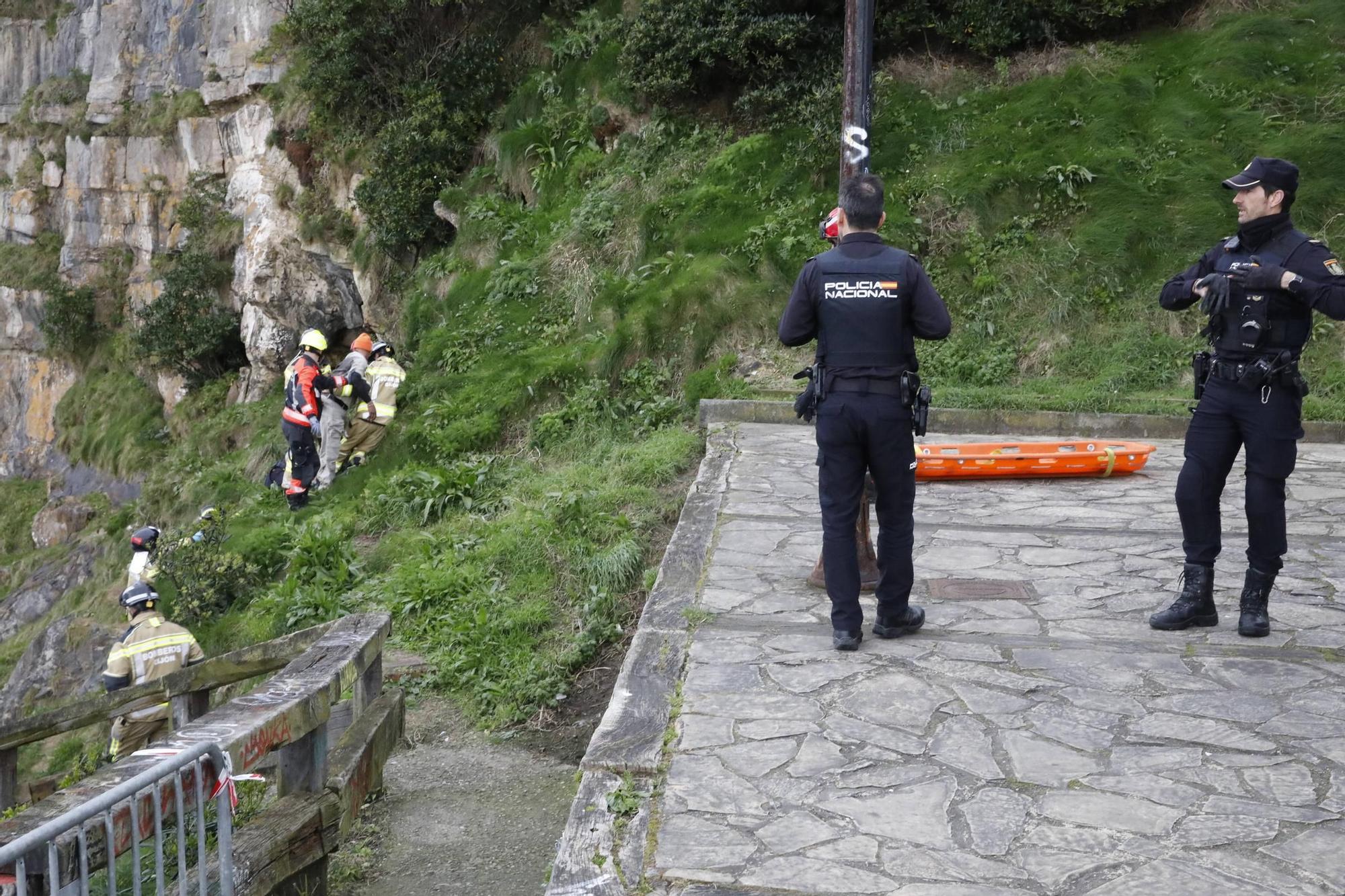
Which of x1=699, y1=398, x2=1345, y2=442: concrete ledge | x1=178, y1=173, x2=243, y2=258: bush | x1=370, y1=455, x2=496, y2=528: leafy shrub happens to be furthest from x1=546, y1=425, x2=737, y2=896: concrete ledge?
x1=178, y1=173, x2=243, y2=258: bush

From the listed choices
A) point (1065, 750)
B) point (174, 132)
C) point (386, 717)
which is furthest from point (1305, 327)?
A: point (174, 132)

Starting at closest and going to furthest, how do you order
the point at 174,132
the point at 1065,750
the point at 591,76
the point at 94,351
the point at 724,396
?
the point at 1065,750 → the point at 724,396 → the point at 591,76 → the point at 174,132 → the point at 94,351

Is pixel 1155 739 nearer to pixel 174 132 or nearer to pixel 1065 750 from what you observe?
pixel 1065 750

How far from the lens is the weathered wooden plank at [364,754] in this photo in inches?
191

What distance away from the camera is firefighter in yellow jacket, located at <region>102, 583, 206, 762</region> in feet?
30.6

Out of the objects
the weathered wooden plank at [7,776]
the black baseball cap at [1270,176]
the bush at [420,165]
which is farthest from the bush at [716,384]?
the bush at [420,165]

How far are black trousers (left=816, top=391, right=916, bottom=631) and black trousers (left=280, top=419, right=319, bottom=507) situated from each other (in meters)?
9.50

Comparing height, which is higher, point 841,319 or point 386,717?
point 841,319

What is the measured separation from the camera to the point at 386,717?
555cm

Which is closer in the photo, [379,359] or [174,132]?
[379,359]

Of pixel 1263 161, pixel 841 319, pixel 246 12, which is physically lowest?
pixel 841 319

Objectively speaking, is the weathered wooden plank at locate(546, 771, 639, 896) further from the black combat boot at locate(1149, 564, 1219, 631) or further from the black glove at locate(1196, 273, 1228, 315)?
the black glove at locate(1196, 273, 1228, 315)

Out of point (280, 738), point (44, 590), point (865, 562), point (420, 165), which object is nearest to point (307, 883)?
point (280, 738)

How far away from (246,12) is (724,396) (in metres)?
17.7
